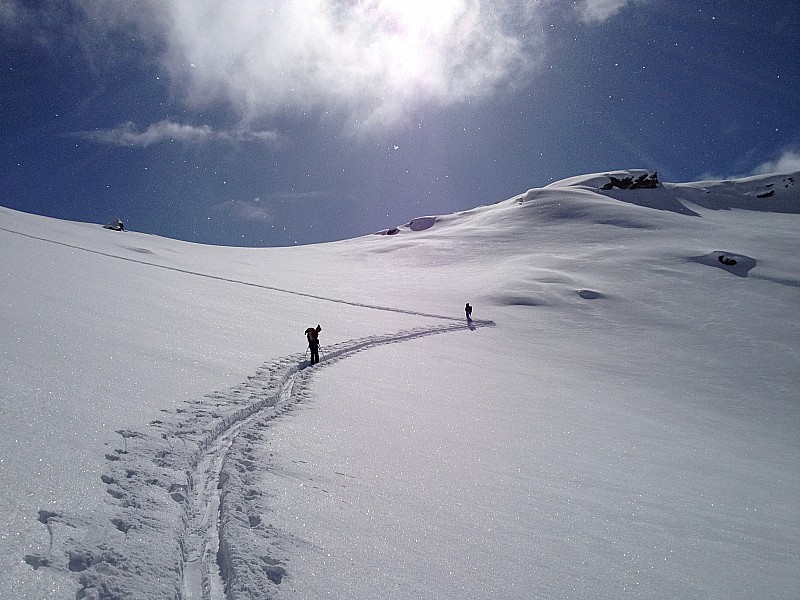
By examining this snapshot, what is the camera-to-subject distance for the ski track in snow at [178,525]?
Result: 148 inches

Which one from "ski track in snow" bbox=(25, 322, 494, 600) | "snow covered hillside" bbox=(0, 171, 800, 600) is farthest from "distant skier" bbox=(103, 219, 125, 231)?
"ski track in snow" bbox=(25, 322, 494, 600)

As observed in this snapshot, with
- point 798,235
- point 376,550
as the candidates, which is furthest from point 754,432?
point 798,235

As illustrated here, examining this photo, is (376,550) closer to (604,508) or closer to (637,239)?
(604,508)

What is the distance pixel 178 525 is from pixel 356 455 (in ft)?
9.59

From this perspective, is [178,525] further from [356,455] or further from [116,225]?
[116,225]

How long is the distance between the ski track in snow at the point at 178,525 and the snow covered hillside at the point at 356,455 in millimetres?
26

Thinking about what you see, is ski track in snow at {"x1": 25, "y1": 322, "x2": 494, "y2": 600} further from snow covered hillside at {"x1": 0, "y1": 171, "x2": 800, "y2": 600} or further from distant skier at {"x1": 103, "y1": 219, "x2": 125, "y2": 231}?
distant skier at {"x1": 103, "y1": 219, "x2": 125, "y2": 231}

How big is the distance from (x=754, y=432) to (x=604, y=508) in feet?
38.4

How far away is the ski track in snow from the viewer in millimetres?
3756

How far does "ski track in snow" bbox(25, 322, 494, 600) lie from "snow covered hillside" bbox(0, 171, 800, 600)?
0.08 ft

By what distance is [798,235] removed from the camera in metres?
49.0

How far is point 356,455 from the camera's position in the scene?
23.0 feet

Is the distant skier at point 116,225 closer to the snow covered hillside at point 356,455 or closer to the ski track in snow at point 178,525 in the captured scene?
the snow covered hillside at point 356,455

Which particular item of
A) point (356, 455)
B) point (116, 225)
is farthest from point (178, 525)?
point (116, 225)
